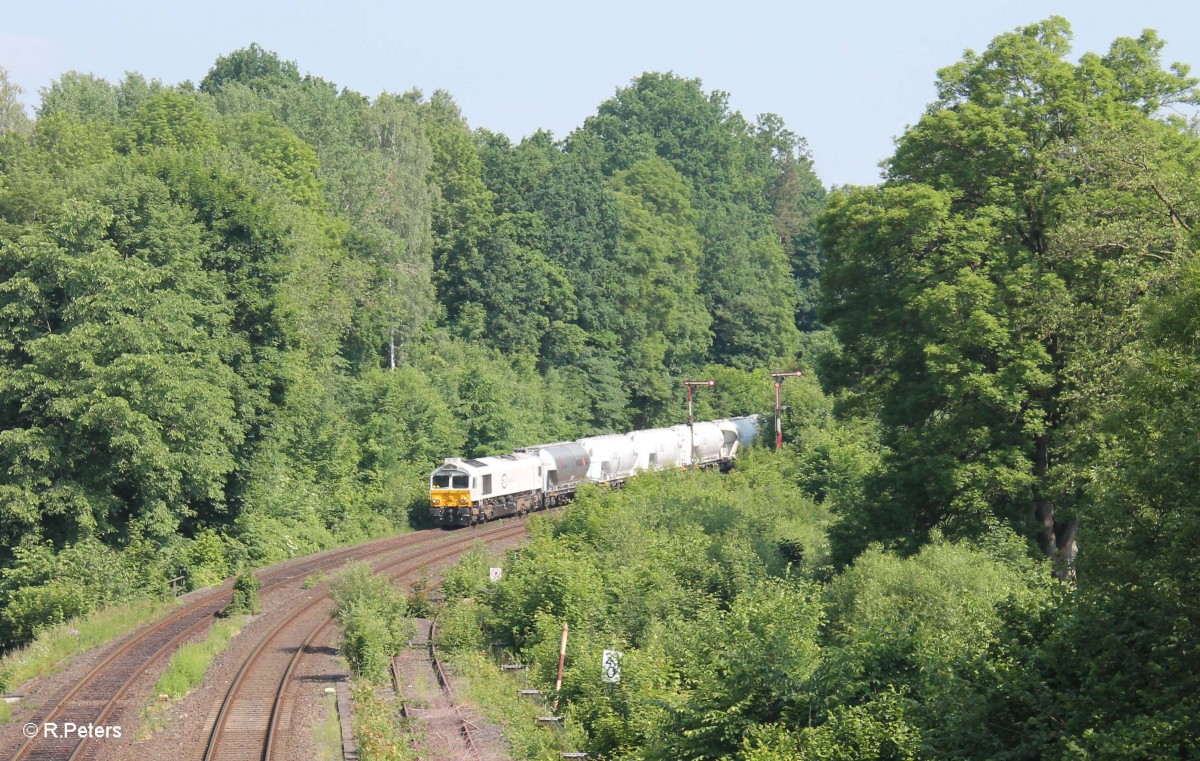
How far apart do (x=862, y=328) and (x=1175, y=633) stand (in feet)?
58.4

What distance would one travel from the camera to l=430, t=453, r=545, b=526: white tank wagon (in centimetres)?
5134

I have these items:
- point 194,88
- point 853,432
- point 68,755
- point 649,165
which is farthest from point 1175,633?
point 194,88

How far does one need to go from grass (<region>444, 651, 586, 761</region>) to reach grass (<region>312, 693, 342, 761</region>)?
266 centimetres

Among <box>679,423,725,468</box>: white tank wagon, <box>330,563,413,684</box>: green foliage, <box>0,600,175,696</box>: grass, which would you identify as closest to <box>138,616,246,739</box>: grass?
<box>0,600,175,696</box>: grass

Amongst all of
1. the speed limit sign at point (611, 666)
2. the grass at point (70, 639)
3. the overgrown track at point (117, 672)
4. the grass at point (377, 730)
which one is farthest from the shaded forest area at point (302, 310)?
the speed limit sign at point (611, 666)

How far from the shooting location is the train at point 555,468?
169 ft

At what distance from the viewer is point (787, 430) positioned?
66000 millimetres

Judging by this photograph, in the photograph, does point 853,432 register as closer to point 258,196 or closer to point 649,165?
point 258,196

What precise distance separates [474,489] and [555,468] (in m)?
5.87

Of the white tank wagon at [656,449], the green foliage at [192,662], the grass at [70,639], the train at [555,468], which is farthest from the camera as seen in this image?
the white tank wagon at [656,449]

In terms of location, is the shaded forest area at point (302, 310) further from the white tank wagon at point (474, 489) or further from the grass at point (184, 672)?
the grass at point (184, 672)

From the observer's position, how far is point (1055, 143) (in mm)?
27672

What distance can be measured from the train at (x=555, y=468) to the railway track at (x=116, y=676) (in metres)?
10.2

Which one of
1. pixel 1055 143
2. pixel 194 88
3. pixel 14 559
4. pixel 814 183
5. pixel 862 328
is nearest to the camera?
pixel 1055 143
